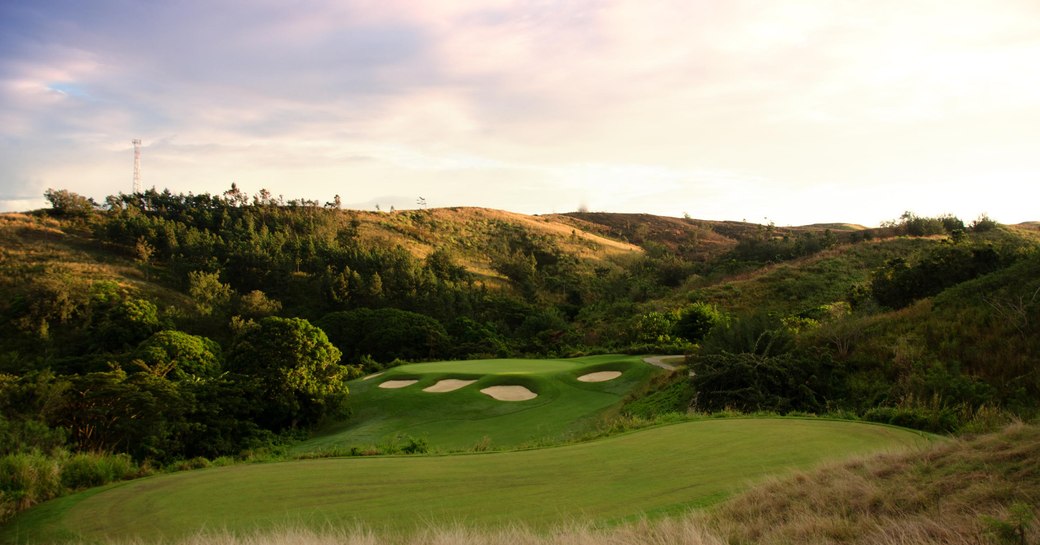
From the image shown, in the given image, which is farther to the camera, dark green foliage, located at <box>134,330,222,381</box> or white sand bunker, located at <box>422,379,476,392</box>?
dark green foliage, located at <box>134,330,222,381</box>

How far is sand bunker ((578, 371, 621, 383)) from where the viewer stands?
21484mm

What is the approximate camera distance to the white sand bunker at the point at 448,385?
21.4m

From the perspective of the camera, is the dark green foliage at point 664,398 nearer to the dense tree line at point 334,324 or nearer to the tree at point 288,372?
the dense tree line at point 334,324

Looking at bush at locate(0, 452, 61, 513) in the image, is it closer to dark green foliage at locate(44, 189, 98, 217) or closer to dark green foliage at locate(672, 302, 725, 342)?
dark green foliage at locate(672, 302, 725, 342)

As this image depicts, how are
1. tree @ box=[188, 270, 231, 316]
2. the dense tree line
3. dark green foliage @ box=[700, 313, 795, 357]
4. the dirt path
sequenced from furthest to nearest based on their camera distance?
tree @ box=[188, 270, 231, 316] → the dirt path → dark green foliage @ box=[700, 313, 795, 357] → the dense tree line

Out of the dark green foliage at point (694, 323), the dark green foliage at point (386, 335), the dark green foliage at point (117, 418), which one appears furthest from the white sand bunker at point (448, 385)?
the dark green foliage at point (386, 335)

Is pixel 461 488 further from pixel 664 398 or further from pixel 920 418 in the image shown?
pixel 664 398

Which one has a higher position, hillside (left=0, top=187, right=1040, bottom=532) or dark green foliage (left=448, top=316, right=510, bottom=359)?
hillside (left=0, top=187, right=1040, bottom=532)

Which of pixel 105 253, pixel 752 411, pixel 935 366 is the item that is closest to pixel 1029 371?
pixel 935 366

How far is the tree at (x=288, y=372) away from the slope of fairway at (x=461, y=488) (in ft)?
39.1

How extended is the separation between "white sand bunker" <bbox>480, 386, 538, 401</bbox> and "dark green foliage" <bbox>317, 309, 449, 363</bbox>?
15.4 metres

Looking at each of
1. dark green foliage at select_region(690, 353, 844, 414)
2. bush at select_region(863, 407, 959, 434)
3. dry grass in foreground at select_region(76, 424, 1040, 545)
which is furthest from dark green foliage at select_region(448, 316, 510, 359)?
dry grass in foreground at select_region(76, 424, 1040, 545)

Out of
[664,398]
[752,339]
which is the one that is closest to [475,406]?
[664,398]

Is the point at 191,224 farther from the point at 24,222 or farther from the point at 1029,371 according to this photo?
the point at 1029,371
